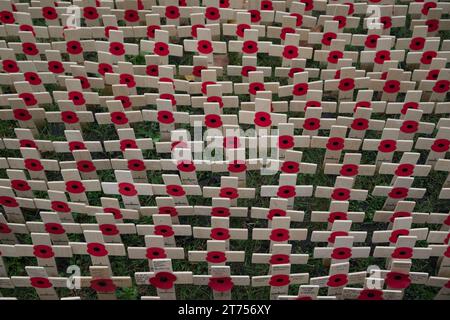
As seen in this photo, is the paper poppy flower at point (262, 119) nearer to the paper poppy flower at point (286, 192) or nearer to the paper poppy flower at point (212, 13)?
the paper poppy flower at point (286, 192)

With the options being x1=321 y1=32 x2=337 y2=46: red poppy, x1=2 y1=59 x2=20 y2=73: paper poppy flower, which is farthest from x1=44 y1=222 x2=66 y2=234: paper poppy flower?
x1=321 y1=32 x2=337 y2=46: red poppy

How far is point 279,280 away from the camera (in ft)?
10.1

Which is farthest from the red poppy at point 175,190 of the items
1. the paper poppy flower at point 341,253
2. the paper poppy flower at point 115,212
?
the paper poppy flower at point 341,253

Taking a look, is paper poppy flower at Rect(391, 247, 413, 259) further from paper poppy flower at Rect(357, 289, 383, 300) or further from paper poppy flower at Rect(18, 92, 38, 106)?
paper poppy flower at Rect(18, 92, 38, 106)

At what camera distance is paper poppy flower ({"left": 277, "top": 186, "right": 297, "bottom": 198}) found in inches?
130

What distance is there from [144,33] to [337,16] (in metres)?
1.56

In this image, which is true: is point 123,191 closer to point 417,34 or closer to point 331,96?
point 331,96

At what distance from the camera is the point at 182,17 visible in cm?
453

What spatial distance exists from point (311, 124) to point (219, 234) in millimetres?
1027

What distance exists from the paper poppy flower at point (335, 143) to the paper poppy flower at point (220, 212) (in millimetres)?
822

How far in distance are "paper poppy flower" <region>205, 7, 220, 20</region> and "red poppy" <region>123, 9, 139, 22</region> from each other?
24.6 inches

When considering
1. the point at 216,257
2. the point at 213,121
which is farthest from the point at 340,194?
the point at 213,121

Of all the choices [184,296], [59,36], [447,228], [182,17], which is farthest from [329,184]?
[59,36]

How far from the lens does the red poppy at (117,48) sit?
405 centimetres
